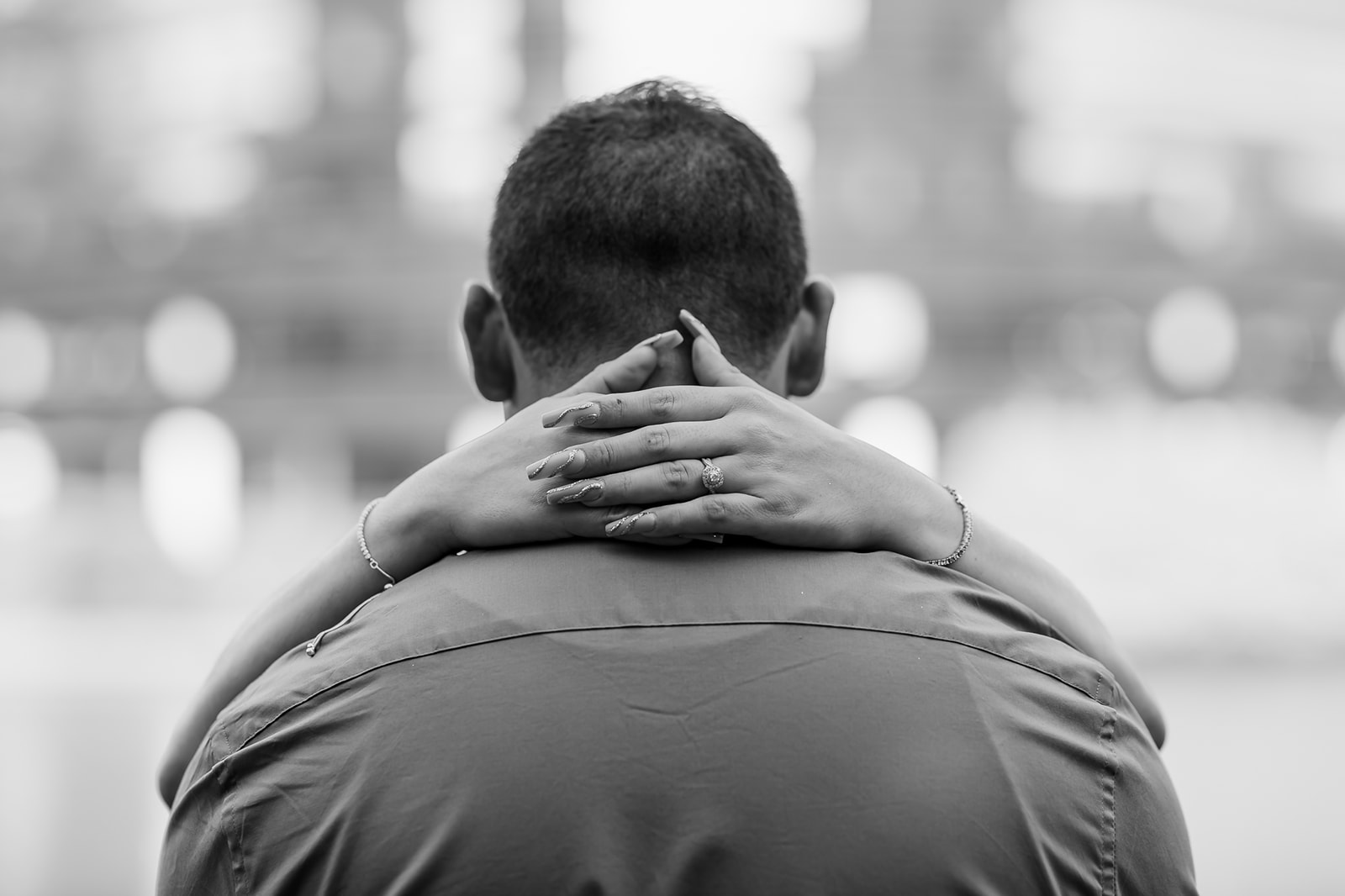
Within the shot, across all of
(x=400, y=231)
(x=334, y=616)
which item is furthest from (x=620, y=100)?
(x=400, y=231)

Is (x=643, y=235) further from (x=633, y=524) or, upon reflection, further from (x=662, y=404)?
(x=633, y=524)

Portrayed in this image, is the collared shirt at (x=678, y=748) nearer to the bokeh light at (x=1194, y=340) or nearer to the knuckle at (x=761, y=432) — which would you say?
the knuckle at (x=761, y=432)

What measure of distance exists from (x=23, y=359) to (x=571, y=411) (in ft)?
198

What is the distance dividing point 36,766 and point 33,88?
55564 mm

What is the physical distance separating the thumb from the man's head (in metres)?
0.04

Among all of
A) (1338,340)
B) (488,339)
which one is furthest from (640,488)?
(1338,340)

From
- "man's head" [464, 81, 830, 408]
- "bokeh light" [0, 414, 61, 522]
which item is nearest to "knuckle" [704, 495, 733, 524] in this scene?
"man's head" [464, 81, 830, 408]

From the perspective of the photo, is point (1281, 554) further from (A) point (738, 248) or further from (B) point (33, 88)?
(B) point (33, 88)

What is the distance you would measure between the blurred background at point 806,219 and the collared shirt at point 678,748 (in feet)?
129

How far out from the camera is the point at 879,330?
4734 cm

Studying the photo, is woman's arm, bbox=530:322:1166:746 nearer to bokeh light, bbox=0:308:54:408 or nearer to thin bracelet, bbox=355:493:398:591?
thin bracelet, bbox=355:493:398:591

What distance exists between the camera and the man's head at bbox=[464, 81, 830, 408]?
1.74 meters

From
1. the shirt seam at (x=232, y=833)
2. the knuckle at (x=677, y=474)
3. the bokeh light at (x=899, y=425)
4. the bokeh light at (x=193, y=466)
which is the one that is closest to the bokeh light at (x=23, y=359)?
the bokeh light at (x=193, y=466)

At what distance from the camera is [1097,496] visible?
112ft
